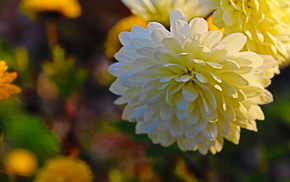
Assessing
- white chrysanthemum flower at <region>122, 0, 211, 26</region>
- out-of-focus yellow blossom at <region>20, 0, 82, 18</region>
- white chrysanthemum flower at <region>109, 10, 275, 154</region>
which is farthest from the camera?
out-of-focus yellow blossom at <region>20, 0, 82, 18</region>

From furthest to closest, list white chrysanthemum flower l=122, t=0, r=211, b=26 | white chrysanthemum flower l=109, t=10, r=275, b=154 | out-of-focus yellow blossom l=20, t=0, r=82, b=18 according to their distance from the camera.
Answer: out-of-focus yellow blossom l=20, t=0, r=82, b=18, white chrysanthemum flower l=122, t=0, r=211, b=26, white chrysanthemum flower l=109, t=10, r=275, b=154

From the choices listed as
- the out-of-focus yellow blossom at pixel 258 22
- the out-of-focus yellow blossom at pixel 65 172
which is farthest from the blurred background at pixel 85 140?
the out-of-focus yellow blossom at pixel 258 22

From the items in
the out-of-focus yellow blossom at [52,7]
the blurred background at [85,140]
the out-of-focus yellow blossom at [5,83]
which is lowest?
the blurred background at [85,140]

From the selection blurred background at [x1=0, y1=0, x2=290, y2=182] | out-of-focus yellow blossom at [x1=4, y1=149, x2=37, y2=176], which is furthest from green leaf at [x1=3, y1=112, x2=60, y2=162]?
out-of-focus yellow blossom at [x1=4, y1=149, x2=37, y2=176]

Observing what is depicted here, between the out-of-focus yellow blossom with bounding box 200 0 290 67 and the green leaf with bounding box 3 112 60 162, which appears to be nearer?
the out-of-focus yellow blossom with bounding box 200 0 290 67

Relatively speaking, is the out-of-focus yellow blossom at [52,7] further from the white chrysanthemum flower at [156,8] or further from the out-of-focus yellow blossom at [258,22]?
the out-of-focus yellow blossom at [258,22]

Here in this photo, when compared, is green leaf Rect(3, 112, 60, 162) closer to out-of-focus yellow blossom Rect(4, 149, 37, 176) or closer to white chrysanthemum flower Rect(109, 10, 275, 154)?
out-of-focus yellow blossom Rect(4, 149, 37, 176)
